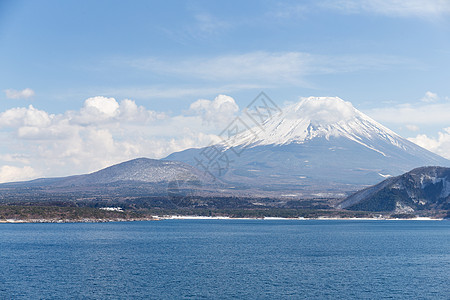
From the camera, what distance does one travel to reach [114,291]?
6519 centimetres

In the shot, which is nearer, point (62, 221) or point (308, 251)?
point (308, 251)

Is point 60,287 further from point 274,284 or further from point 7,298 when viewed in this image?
point 274,284

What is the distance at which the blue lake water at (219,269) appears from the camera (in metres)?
65.6

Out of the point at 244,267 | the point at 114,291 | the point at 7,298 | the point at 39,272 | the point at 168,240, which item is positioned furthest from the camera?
the point at 168,240

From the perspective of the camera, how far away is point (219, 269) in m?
82.6

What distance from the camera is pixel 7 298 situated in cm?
6066

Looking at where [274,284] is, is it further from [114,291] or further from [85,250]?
[85,250]

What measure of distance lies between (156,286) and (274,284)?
14.8m

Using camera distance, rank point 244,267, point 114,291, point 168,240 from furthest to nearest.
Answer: point 168,240 < point 244,267 < point 114,291

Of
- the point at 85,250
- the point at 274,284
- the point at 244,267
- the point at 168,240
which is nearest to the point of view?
the point at 274,284

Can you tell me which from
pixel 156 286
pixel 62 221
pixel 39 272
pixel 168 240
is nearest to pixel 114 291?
pixel 156 286

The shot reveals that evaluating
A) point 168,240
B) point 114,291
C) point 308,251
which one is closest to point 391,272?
point 308,251

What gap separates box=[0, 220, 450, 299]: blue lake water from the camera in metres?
65.6

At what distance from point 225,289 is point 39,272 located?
2786 centimetres
